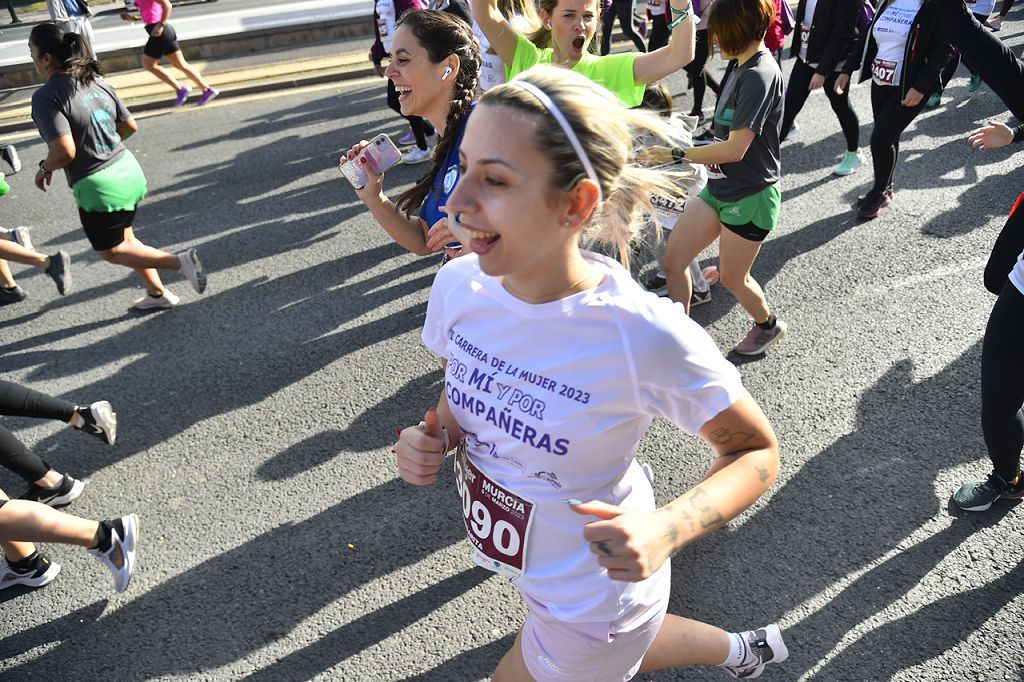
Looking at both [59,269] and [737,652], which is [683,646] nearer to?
[737,652]

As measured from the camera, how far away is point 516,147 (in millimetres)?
1579

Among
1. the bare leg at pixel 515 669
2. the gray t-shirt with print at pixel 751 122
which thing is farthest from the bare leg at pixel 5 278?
the bare leg at pixel 515 669


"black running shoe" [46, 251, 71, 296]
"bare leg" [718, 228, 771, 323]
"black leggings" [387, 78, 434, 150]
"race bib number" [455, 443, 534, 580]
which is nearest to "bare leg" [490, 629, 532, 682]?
"race bib number" [455, 443, 534, 580]

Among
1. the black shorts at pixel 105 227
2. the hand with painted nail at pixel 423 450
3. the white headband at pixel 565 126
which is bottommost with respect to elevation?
the black shorts at pixel 105 227

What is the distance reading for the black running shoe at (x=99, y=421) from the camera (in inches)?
157

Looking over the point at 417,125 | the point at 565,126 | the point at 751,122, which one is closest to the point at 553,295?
the point at 565,126

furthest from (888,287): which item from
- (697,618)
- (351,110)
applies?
(351,110)

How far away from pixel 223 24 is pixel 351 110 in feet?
28.2

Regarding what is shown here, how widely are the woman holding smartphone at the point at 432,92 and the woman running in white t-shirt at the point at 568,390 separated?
1.02 meters

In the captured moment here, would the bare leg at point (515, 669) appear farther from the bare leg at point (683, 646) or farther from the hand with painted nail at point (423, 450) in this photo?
the hand with painted nail at point (423, 450)

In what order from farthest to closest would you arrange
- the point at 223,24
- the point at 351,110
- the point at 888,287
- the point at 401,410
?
the point at 223,24, the point at 351,110, the point at 888,287, the point at 401,410

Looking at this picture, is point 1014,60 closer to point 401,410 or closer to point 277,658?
point 401,410

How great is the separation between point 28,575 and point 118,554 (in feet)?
1.51

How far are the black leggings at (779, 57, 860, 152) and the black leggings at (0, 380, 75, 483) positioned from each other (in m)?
5.38
